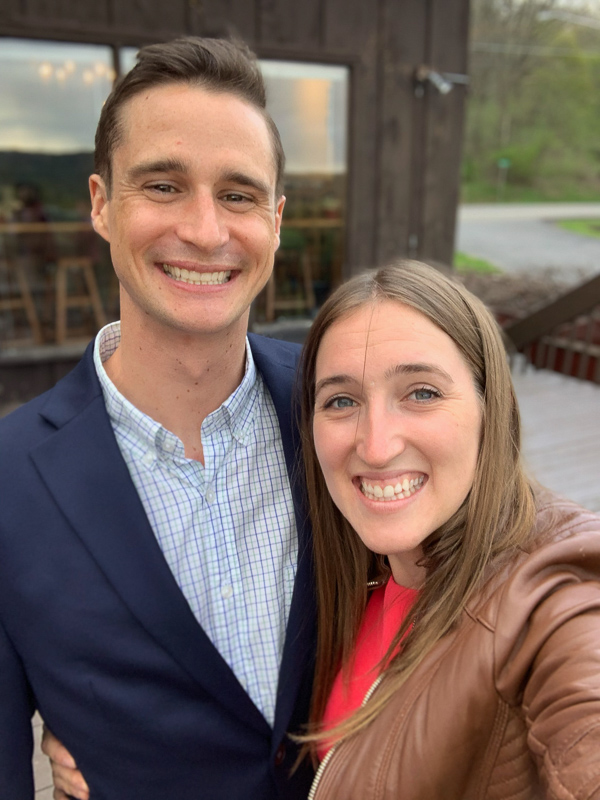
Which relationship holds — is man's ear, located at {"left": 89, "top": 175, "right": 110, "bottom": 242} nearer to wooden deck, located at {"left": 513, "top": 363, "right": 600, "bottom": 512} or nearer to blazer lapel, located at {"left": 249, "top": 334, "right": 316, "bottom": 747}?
Answer: blazer lapel, located at {"left": 249, "top": 334, "right": 316, "bottom": 747}

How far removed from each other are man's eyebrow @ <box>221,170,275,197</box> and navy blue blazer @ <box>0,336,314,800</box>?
0.47 m

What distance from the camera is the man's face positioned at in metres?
1.24

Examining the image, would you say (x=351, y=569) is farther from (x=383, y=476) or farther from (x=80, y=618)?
(x=80, y=618)

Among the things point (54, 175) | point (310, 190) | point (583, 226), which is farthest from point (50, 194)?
point (583, 226)

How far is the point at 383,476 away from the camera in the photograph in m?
1.15

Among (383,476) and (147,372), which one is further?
(147,372)

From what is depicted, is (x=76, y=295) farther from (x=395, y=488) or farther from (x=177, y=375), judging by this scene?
(x=395, y=488)

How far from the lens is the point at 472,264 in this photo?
16344 mm

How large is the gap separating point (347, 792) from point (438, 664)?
10.1 inches

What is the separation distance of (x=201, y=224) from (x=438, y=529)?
27.6 inches

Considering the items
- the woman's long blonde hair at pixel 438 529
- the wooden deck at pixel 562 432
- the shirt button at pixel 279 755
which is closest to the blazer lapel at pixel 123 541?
the shirt button at pixel 279 755

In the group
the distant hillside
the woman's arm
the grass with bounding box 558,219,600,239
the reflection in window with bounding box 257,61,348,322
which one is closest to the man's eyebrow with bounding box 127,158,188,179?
the woman's arm

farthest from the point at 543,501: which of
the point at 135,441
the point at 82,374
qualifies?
the point at 82,374

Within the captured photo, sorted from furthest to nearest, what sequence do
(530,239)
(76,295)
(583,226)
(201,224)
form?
(583,226), (530,239), (76,295), (201,224)
